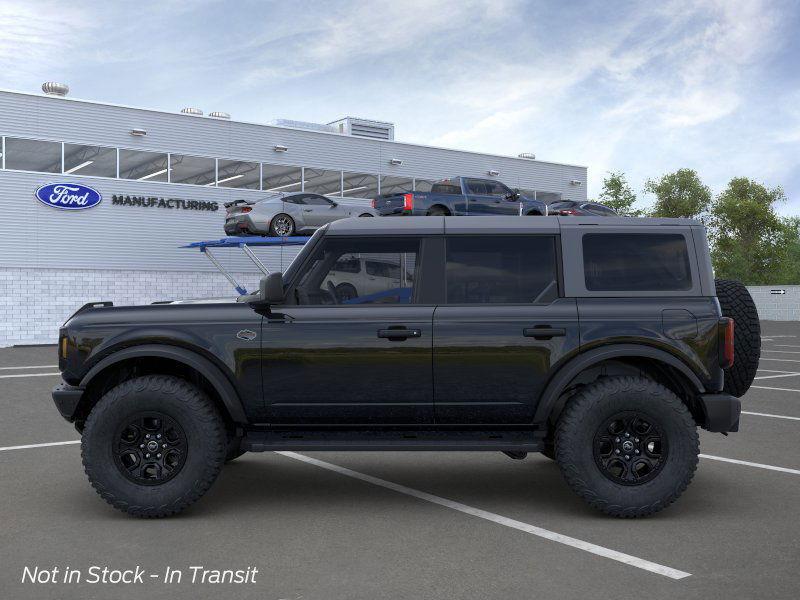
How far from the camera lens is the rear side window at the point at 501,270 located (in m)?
5.84

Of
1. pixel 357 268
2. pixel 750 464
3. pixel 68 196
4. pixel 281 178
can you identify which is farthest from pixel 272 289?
pixel 281 178

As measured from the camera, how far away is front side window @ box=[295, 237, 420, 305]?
5.86 meters

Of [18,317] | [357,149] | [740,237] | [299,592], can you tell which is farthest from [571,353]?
[740,237]

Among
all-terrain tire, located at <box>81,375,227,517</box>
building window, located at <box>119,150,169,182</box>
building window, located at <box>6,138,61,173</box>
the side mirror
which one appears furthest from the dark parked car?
all-terrain tire, located at <box>81,375,227,517</box>

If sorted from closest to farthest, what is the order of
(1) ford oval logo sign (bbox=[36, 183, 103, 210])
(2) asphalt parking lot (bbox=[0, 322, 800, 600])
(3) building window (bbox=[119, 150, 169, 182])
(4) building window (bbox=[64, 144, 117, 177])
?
(2) asphalt parking lot (bbox=[0, 322, 800, 600]), (1) ford oval logo sign (bbox=[36, 183, 103, 210]), (4) building window (bbox=[64, 144, 117, 177]), (3) building window (bbox=[119, 150, 169, 182])

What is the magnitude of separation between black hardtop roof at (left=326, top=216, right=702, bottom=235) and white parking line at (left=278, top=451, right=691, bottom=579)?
6.38 feet

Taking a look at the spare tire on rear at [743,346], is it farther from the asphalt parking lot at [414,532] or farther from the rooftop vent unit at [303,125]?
the rooftop vent unit at [303,125]

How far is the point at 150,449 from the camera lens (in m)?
5.69

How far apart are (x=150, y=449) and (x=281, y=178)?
92.6 feet

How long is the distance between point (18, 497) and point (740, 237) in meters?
70.9

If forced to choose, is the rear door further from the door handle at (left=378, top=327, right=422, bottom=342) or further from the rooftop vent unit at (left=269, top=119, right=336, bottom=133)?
the rooftop vent unit at (left=269, top=119, right=336, bottom=133)

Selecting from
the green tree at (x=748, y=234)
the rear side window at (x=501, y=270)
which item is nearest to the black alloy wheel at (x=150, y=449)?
the rear side window at (x=501, y=270)

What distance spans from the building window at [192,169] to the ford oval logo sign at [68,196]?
9.56ft

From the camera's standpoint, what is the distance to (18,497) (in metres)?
6.16
